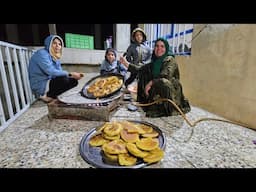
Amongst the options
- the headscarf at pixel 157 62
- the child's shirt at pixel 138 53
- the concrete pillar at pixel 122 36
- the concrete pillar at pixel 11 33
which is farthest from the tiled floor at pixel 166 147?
the concrete pillar at pixel 11 33

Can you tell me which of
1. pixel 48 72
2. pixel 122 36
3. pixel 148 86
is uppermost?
pixel 122 36

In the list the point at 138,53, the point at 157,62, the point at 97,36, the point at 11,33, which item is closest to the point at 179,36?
the point at 138,53

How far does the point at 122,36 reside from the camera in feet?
11.8

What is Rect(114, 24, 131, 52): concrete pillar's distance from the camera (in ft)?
11.6

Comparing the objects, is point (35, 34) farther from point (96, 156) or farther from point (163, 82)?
point (96, 156)

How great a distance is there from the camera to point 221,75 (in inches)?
64.1

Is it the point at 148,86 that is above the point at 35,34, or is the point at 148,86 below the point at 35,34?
below

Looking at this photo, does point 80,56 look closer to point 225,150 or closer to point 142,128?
point 142,128

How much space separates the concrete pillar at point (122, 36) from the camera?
3.52 meters

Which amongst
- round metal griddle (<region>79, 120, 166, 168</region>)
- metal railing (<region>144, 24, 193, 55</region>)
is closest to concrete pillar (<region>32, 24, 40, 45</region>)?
metal railing (<region>144, 24, 193, 55</region>)

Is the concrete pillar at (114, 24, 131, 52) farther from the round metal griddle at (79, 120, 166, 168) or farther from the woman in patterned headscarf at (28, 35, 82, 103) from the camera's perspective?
the round metal griddle at (79, 120, 166, 168)

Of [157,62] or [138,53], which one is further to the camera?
[138,53]
